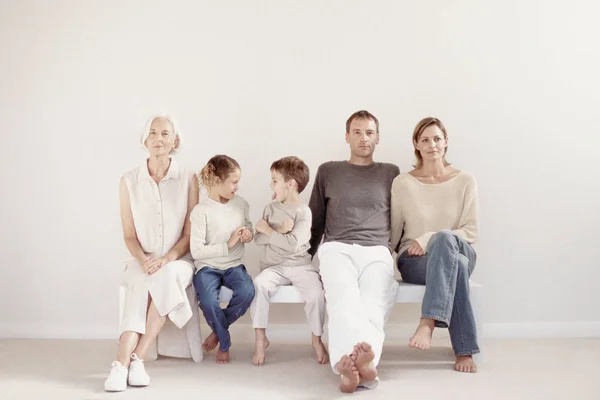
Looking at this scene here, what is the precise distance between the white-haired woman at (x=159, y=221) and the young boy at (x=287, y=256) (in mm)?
332

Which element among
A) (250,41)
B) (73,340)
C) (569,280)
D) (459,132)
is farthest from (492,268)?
(73,340)

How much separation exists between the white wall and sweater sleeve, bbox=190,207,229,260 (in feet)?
1.88

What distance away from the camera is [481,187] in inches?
134

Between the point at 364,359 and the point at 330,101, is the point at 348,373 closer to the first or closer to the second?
the point at 364,359

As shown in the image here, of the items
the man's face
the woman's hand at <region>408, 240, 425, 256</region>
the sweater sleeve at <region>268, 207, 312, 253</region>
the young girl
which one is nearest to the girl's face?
the young girl

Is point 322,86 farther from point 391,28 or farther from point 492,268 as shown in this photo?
point 492,268

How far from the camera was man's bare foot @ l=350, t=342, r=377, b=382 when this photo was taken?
2.28 metres

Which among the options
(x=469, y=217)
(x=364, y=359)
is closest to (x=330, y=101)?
(x=469, y=217)

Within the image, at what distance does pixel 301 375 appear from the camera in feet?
8.55

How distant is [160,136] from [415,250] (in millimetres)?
1252

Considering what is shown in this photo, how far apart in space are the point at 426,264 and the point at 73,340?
1860mm

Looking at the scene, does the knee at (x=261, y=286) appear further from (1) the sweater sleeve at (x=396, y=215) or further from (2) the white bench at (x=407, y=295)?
(1) the sweater sleeve at (x=396, y=215)

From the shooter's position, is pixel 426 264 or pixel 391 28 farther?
pixel 391 28

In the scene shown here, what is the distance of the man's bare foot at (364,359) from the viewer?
7.48ft
